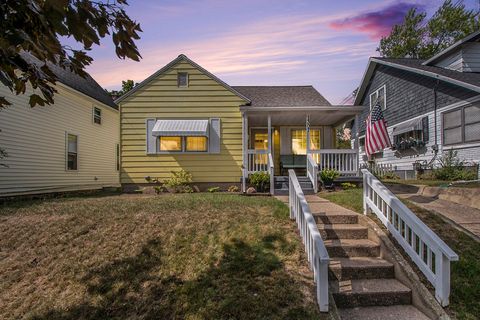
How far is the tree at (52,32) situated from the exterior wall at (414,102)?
467 inches

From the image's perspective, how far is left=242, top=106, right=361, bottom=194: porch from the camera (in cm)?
1055

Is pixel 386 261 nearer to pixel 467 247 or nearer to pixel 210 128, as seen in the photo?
pixel 467 247

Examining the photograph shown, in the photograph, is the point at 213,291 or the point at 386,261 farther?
the point at 386,261

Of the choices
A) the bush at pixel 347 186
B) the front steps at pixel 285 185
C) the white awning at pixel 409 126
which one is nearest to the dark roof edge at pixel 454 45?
the white awning at pixel 409 126

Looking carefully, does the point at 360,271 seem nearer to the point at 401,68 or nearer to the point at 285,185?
the point at 285,185

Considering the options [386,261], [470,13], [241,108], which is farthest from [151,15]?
[470,13]

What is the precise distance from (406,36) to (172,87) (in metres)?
24.5

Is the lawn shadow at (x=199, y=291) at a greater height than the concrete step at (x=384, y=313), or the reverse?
the lawn shadow at (x=199, y=291)

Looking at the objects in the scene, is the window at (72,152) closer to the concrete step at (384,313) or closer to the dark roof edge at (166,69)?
the dark roof edge at (166,69)

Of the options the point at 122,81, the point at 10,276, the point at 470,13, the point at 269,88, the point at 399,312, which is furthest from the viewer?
the point at 122,81

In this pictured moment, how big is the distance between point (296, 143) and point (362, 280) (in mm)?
9553

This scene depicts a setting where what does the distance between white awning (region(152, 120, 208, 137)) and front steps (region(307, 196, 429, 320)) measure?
659 centimetres

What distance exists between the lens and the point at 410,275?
156 inches

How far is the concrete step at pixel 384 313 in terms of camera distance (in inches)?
139
